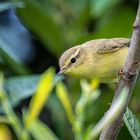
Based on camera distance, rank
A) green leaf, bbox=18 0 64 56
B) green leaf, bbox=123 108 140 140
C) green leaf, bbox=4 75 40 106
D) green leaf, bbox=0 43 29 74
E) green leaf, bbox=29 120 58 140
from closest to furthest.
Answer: green leaf, bbox=29 120 58 140 < green leaf, bbox=123 108 140 140 < green leaf, bbox=4 75 40 106 < green leaf, bbox=0 43 29 74 < green leaf, bbox=18 0 64 56

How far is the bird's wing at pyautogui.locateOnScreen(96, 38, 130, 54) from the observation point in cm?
281

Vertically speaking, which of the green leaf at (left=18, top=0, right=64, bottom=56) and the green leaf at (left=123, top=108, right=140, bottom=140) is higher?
the green leaf at (left=123, top=108, right=140, bottom=140)

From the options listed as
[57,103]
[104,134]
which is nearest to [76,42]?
[57,103]

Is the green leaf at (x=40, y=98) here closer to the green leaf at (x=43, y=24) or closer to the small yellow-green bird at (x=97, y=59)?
the small yellow-green bird at (x=97, y=59)

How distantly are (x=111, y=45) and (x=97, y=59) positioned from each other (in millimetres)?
120

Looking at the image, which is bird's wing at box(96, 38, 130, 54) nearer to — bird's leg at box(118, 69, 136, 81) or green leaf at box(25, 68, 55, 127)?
bird's leg at box(118, 69, 136, 81)

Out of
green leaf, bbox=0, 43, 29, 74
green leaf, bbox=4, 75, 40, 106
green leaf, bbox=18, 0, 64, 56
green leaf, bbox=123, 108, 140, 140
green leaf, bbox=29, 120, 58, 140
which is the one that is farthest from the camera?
green leaf, bbox=18, 0, 64, 56

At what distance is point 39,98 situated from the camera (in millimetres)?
1189

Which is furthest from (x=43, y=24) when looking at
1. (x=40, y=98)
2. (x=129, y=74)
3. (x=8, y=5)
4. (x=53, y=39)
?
(x=40, y=98)

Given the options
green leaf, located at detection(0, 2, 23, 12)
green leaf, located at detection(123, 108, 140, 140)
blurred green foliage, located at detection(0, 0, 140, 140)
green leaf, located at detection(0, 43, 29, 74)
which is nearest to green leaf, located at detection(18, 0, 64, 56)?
blurred green foliage, located at detection(0, 0, 140, 140)

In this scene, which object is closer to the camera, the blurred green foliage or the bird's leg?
the bird's leg

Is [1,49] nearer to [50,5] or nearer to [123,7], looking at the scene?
[50,5]

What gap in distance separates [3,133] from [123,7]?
7.46 feet

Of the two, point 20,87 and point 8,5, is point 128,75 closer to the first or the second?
point 20,87
